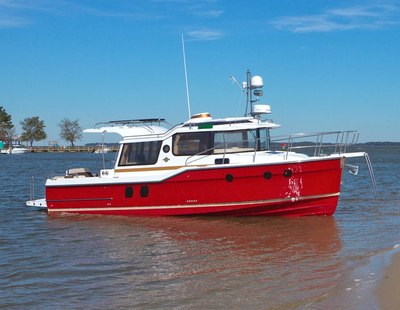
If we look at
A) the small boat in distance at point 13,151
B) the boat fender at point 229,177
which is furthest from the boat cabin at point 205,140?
the small boat in distance at point 13,151

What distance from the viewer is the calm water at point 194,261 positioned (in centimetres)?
775

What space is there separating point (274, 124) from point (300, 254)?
595 centimetres

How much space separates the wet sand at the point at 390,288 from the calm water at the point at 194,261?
0.15 m

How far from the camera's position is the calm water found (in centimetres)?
775

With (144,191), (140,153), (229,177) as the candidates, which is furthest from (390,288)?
(140,153)

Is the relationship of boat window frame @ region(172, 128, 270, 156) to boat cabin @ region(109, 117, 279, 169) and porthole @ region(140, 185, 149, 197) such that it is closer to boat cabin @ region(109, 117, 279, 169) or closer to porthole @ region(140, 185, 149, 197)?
boat cabin @ region(109, 117, 279, 169)

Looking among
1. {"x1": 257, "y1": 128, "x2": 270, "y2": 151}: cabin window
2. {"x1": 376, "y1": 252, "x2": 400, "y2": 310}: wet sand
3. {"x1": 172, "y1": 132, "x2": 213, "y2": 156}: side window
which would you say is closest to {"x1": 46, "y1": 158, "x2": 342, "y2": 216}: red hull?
{"x1": 172, "y1": 132, "x2": 213, "y2": 156}: side window

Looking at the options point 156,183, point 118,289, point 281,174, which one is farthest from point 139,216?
point 118,289

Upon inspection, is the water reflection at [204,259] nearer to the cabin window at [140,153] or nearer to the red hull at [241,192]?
the red hull at [241,192]

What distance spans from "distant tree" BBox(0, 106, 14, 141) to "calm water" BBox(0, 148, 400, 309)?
422 ft

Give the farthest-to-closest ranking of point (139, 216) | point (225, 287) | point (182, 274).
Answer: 1. point (139, 216)
2. point (182, 274)
3. point (225, 287)

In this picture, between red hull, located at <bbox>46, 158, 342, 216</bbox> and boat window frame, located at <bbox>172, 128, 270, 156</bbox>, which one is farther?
boat window frame, located at <bbox>172, 128, 270, 156</bbox>

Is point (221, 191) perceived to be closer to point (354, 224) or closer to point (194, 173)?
point (194, 173)

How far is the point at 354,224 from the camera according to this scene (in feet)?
47.6
